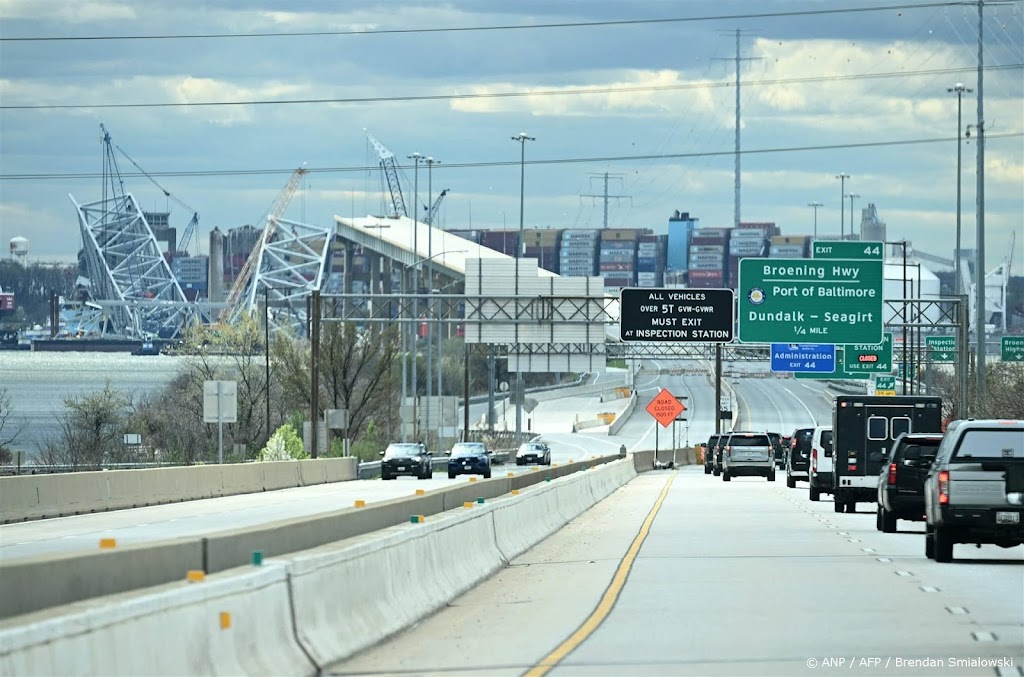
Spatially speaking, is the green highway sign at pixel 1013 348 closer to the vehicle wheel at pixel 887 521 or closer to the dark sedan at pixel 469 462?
the dark sedan at pixel 469 462

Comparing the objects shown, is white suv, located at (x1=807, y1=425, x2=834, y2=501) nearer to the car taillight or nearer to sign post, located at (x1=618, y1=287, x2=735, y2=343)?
sign post, located at (x1=618, y1=287, x2=735, y2=343)

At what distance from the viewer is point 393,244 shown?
180m

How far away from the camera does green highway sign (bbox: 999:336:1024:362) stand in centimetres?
6541

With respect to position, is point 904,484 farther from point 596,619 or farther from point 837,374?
point 837,374

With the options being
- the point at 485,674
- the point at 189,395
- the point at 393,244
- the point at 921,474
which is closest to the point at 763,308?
the point at 921,474

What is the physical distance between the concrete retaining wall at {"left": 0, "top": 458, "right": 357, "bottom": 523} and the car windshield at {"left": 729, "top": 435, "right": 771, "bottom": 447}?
1697cm

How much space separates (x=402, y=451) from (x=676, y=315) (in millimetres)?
10668

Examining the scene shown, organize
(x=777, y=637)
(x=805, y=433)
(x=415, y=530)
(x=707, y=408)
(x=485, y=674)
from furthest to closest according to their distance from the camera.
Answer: (x=707, y=408), (x=805, y=433), (x=415, y=530), (x=777, y=637), (x=485, y=674)

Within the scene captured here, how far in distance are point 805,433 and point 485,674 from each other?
43.2m

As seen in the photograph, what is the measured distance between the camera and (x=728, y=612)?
16078 mm

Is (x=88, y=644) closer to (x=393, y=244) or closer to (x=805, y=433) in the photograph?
(x=805, y=433)

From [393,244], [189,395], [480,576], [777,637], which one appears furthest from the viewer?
[393,244]

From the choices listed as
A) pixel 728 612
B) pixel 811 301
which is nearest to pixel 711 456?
pixel 811 301

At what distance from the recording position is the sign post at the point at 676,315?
2424 inches
